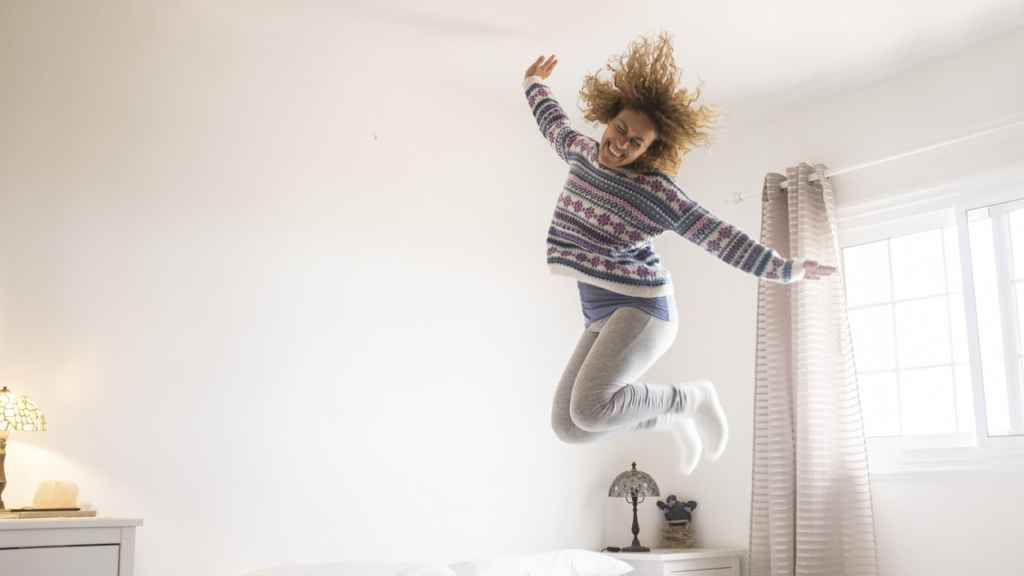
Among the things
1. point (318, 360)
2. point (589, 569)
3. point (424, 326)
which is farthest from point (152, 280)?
point (589, 569)

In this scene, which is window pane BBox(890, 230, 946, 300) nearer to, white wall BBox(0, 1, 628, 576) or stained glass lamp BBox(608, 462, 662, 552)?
stained glass lamp BBox(608, 462, 662, 552)

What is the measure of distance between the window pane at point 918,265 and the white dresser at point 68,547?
2.96 m

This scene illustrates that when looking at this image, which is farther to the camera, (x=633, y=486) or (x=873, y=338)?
(x=633, y=486)

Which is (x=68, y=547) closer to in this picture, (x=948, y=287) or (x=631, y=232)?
(x=631, y=232)

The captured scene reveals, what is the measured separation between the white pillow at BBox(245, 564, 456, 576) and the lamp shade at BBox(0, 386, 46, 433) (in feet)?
2.53

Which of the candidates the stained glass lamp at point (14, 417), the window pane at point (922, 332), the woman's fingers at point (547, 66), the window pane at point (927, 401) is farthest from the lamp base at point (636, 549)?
the stained glass lamp at point (14, 417)

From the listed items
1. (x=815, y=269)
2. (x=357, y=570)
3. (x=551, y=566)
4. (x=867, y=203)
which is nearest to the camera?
(x=815, y=269)

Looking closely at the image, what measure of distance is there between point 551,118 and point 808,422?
6.14 feet

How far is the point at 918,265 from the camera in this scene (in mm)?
3834

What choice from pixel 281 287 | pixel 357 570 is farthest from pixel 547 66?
pixel 357 570

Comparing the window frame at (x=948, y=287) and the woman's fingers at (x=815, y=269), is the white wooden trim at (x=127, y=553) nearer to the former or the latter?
the woman's fingers at (x=815, y=269)

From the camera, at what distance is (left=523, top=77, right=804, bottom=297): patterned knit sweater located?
88.8 inches

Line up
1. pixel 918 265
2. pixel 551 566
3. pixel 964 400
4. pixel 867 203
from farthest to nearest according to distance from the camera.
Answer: pixel 867 203
pixel 918 265
pixel 964 400
pixel 551 566

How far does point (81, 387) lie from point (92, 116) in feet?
2.94
